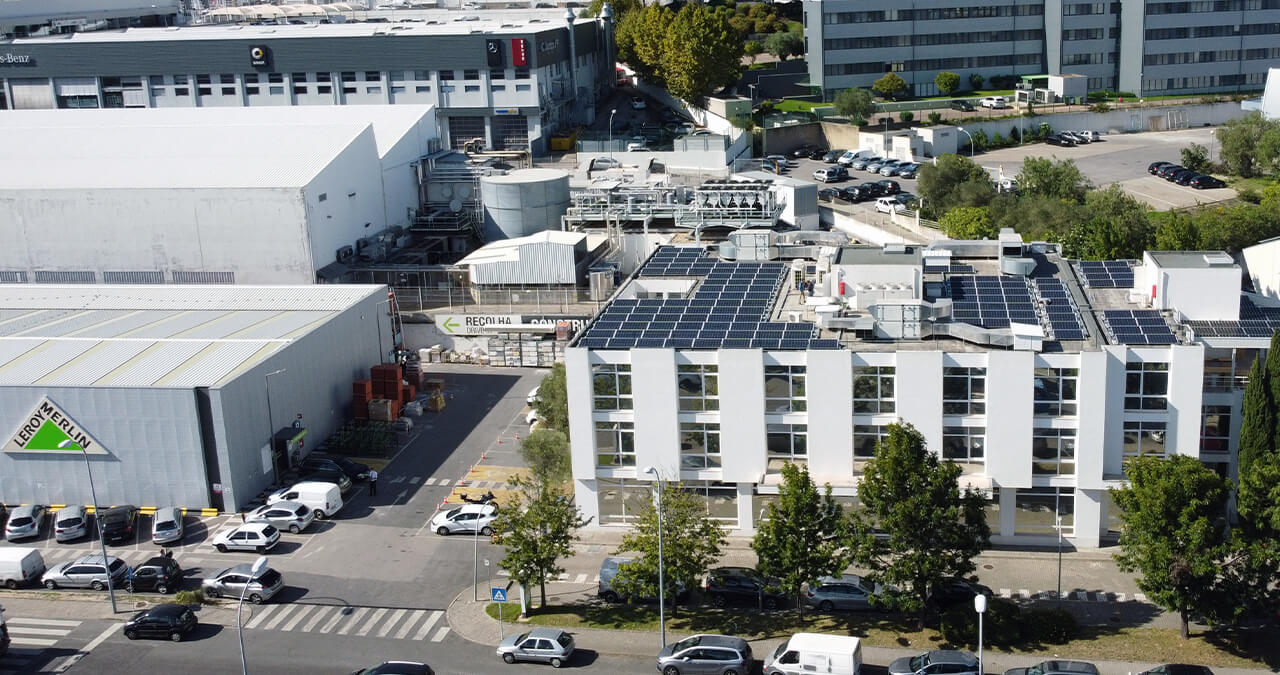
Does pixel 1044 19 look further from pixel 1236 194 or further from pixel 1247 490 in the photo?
pixel 1247 490

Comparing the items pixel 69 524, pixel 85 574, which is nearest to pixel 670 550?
pixel 85 574

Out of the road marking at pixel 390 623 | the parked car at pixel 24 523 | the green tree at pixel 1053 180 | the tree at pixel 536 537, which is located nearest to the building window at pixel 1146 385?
the tree at pixel 536 537

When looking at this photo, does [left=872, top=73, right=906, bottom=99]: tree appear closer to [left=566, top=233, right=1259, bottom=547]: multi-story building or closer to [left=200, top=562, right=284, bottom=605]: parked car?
[left=566, top=233, right=1259, bottom=547]: multi-story building

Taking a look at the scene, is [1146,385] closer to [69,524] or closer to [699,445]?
[699,445]

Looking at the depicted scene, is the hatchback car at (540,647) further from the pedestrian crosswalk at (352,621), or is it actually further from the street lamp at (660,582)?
the pedestrian crosswalk at (352,621)

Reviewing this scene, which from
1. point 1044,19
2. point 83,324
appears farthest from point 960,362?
point 1044,19
